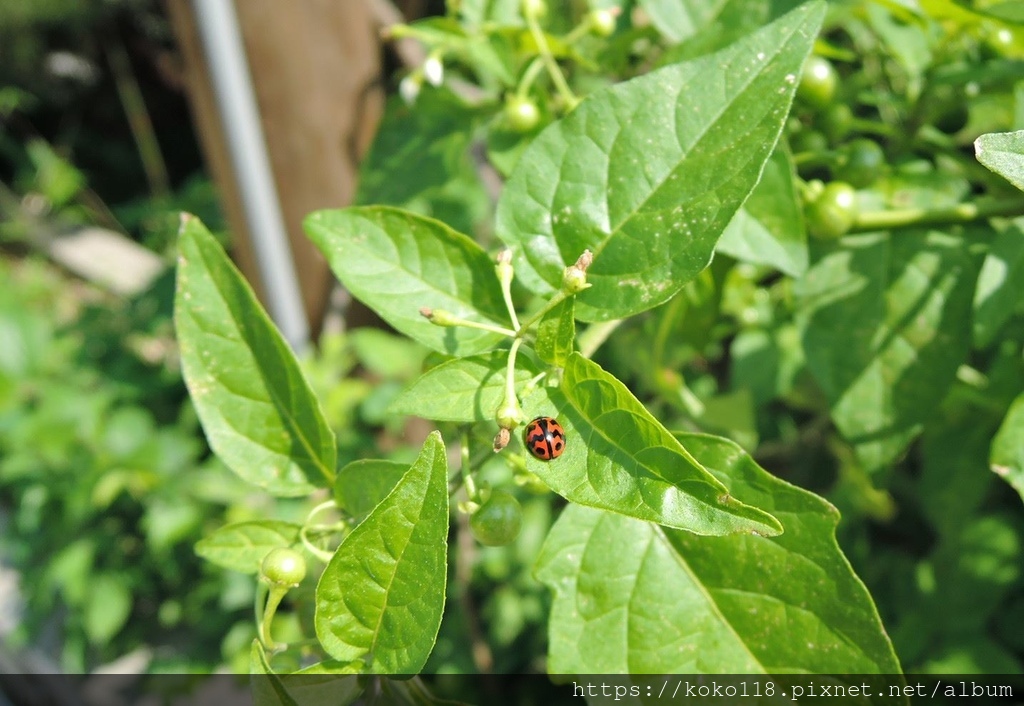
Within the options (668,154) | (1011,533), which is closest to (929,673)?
(1011,533)

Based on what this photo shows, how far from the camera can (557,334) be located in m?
0.60

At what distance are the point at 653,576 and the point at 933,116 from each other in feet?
2.02

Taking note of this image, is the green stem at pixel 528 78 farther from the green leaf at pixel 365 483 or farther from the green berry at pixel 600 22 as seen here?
the green leaf at pixel 365 483

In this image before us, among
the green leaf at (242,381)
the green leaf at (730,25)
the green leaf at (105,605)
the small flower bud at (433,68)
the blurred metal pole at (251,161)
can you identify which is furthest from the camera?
the green leaf at (105,605)

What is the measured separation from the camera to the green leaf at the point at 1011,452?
0.70 m

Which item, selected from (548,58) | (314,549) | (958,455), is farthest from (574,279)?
(958,455)

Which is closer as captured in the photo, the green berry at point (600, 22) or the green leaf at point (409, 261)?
the green leaf at point (409, 261)

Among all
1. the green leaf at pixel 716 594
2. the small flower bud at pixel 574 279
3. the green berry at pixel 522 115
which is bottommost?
the green leaf at pixel 716 594

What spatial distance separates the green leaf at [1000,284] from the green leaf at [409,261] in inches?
18.1

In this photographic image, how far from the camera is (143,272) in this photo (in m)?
3.69

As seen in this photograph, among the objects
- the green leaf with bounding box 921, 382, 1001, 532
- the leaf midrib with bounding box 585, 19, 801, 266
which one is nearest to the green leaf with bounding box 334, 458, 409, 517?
the leaf midrib with bounding box 585, 19, 801, 266

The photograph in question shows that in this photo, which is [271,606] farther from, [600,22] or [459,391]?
[600,22]

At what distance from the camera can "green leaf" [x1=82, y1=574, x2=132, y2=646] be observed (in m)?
2.10

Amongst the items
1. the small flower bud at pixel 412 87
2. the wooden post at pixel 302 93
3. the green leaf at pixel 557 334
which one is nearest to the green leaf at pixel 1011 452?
the green leaf at pixel 557 334
